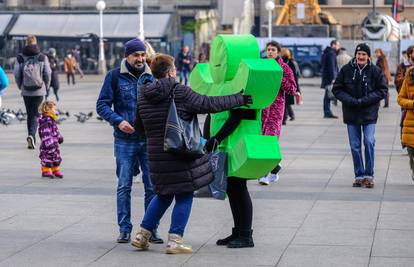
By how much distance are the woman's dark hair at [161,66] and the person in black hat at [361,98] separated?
4.67m

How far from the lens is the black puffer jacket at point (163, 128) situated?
925 cm

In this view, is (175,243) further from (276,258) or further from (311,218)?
(311,218)

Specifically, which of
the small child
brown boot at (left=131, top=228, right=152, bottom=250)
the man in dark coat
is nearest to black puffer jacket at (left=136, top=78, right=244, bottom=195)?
brown boot at (left=131, top=228, right=152, bottom=250)

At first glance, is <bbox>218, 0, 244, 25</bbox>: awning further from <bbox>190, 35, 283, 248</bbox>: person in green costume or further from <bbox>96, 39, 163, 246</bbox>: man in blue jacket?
<bbox>190, 35, 283, 248</bbox>: person in green costume

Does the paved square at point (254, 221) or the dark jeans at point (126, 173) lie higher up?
the dark jeans at point (126, 173)

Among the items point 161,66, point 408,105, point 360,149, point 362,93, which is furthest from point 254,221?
point 408,105

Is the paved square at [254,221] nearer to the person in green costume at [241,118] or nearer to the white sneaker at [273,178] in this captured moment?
the white sneaker at [273,178]

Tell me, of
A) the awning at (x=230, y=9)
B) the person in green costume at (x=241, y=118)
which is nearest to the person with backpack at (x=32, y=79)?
the person in green costume at (x=241, y=118)

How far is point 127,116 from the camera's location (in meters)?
10.1

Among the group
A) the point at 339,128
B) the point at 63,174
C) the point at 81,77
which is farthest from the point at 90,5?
the point at 63,174

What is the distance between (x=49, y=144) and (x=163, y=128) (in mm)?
5838

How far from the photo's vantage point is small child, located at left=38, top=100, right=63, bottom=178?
14.9 meters

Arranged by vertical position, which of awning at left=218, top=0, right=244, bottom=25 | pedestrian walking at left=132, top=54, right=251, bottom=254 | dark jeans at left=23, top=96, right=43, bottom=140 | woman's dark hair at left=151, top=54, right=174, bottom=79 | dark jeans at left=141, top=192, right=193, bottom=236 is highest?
woman's dark hair at left=151, top=54, right=174, bottom=79

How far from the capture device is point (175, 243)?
373 inches
